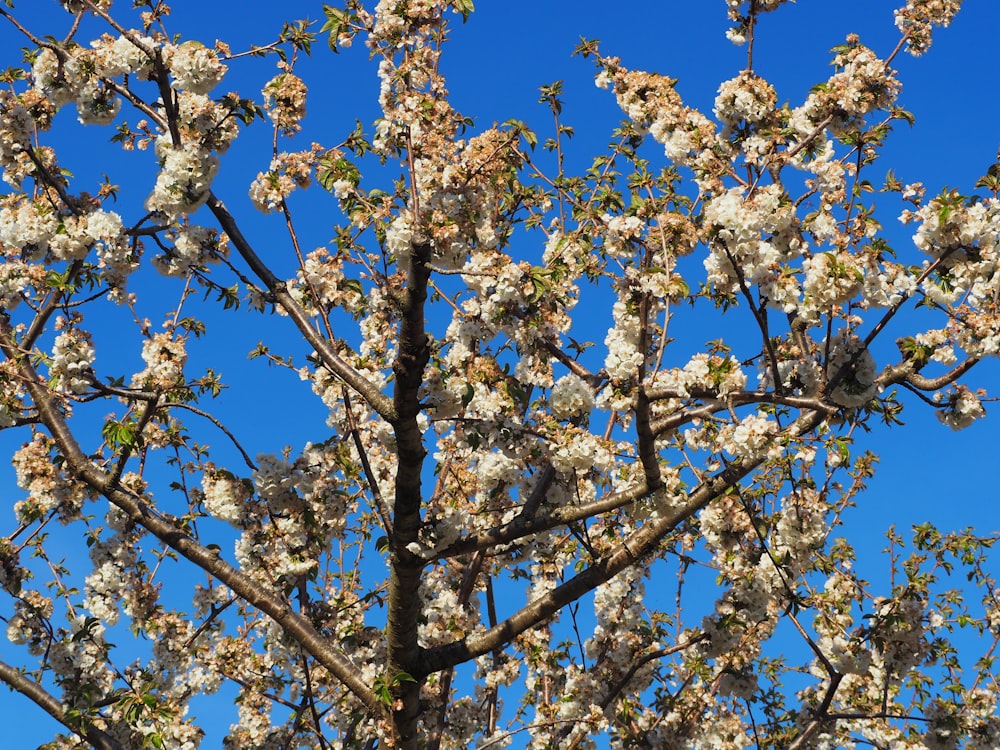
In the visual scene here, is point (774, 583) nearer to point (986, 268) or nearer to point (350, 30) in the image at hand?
point (986, 268)

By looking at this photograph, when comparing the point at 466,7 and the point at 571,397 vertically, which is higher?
the point at 466,7

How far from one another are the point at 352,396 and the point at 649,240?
263 cm

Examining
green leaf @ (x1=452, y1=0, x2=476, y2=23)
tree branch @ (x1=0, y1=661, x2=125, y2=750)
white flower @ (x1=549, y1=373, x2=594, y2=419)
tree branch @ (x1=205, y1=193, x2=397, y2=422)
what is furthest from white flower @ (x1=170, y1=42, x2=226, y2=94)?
tree branch @ (x1=0, y1=661, x2=125, y2=750)

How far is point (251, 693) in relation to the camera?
938 centimetres

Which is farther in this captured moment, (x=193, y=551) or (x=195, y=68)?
(x=193, y=551)

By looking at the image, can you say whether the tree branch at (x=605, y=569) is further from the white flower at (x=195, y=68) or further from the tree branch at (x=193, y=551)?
the white flower at (x=195, y=68)

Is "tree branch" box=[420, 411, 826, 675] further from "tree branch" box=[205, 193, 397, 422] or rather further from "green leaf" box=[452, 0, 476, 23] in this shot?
"green leaf" box=[452, 0, 476, 23]

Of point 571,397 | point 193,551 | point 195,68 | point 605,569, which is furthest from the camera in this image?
point 193,551

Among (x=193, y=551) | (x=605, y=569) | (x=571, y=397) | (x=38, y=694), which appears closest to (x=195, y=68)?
(x=571, y=397)

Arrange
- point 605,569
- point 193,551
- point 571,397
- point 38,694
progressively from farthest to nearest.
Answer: point 38,694 < point 193,551 < point 605,569 < point 571,397

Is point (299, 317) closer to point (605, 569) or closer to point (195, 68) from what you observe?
point (195, 68)

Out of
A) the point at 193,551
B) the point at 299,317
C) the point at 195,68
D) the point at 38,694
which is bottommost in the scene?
the point at 38,694

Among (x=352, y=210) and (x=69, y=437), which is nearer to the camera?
(x=352, y=210)

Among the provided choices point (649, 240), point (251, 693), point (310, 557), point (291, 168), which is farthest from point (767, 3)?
point (251, 693)
